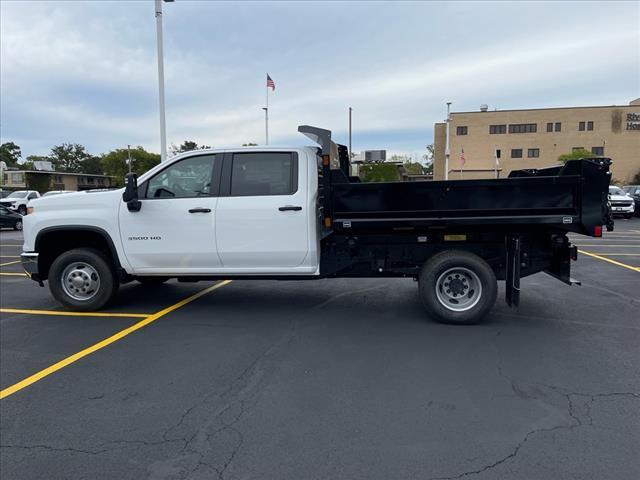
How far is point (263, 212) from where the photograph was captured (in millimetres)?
5656

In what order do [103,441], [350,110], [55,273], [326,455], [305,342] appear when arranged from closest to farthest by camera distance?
[326,455], [103,441], [305,342], [55,273], [350,110]

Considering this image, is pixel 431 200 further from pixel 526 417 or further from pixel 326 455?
pixel 326 455

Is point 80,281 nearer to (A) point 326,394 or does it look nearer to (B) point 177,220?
(B) point 177,220

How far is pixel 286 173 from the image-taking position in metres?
5.74

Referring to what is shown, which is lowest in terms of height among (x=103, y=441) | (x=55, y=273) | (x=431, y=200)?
(x=103, y=441)

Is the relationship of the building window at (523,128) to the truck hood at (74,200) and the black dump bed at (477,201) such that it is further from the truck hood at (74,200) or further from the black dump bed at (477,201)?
the truck hood at (74,200)

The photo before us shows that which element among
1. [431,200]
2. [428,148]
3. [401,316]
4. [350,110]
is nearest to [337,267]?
[401,316]

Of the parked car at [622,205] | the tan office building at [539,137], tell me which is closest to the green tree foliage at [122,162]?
the tan office building at [539,137]

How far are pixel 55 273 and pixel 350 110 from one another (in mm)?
47952

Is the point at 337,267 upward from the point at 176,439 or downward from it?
upward

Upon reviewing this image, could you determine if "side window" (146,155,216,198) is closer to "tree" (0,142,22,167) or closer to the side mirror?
the side mirror

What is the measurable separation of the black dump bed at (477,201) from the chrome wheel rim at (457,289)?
610 mm

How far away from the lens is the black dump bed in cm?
515

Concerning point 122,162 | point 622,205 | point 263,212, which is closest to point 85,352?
point 263,212
